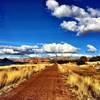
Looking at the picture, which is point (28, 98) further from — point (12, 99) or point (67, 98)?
point (67, 98)

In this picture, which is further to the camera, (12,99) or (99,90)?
(99,90)

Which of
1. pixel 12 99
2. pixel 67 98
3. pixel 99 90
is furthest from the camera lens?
pixel 99 90

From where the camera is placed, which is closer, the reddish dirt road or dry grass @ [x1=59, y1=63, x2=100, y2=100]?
the reddish dirt road

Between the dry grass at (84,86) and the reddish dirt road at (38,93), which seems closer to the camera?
the reddish dirt road at (38,93)

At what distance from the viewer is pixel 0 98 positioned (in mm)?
14445

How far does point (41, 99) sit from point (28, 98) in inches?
25.3

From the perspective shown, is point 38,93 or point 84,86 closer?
point 38,93

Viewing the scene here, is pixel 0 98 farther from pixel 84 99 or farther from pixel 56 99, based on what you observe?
pixel 84 99

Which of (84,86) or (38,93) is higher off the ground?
(84,86)

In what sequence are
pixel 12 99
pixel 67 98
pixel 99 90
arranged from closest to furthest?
1. pixel 12 99
2. pixel 67 98
3. pixel 99 90

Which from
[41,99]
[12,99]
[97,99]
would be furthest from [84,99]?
[12,99]

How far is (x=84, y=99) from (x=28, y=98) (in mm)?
2695

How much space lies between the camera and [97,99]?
46.4ft

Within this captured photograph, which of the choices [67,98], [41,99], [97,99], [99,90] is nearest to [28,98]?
[41,99]
